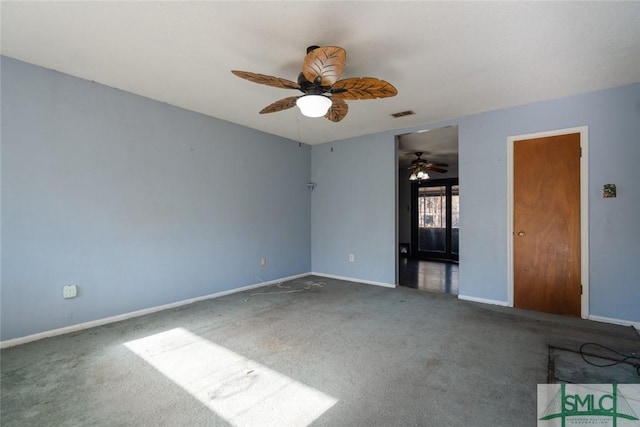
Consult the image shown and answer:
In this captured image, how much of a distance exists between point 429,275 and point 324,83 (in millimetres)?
4550

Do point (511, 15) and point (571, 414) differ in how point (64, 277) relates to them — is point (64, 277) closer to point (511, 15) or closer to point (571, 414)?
point (571, 414)

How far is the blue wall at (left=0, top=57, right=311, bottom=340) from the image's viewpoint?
260 cm

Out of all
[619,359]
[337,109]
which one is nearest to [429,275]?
[619,359]

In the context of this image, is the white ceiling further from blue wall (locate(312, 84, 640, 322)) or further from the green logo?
the green logo

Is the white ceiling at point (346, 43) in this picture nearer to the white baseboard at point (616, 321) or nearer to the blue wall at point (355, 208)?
the blue wall at point (355, 208)

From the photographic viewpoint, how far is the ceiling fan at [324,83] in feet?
6.51

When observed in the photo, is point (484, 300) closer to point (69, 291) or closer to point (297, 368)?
point (297, 368)

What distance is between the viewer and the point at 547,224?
3475 millimetres

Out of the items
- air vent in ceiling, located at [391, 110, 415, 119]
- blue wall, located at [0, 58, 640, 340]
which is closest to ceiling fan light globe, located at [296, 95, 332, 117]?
air vent in ceiling, located at [391, 110, 415, 119]

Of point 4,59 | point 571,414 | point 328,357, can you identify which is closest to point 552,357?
point 571,414

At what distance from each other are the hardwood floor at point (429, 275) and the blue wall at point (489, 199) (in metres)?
0.59

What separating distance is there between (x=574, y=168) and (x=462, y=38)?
2245 millimetres

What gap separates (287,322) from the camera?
3113 millimetres

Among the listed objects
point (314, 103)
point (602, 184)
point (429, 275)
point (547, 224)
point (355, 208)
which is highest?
point (314, 103)
